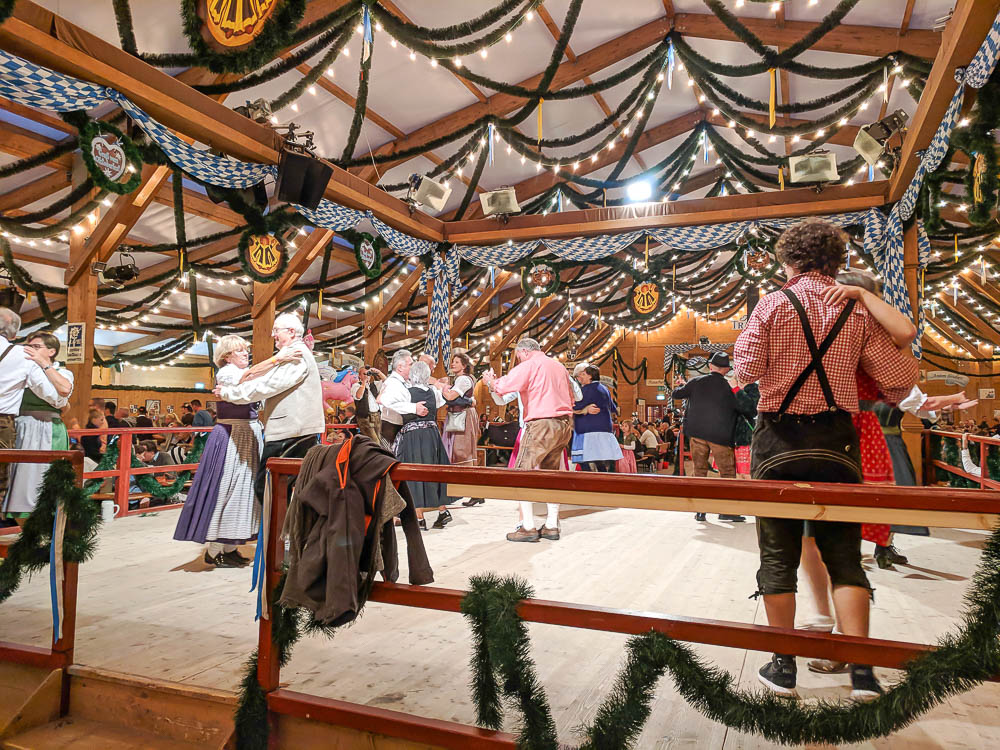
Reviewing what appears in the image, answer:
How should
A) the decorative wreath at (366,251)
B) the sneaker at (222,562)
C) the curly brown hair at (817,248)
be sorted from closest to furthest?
the curly brown hair at (817,248), the sneaker at (222,562), the decorative wreath at (366,251)

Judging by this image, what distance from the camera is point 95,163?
378 centimetres

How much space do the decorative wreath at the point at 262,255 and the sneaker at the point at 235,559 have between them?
2817mm

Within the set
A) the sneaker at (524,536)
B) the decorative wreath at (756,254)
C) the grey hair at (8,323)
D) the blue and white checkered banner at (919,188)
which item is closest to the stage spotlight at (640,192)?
the decorative wreath at (756,254)

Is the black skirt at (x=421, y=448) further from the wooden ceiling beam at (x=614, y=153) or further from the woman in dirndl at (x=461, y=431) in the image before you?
the wooden ceiling beam at (x=614, y=153)

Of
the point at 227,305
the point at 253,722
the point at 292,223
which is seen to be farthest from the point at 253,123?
the point at 227,305

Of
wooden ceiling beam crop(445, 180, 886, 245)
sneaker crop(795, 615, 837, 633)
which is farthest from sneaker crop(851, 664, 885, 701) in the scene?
wooden ceiling beam crop(445, 180, 886, 245)

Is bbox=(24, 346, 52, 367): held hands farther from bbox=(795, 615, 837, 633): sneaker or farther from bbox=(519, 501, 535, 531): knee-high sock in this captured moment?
bbox=(795, 615, 837, 633): sneaker

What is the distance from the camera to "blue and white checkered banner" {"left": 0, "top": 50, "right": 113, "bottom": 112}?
3281 mm

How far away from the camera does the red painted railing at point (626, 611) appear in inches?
50.4

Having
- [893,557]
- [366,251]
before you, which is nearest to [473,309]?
[366,251]

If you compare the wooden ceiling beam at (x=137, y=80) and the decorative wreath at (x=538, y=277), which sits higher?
the wooden ceiling beam at (x=137, y=80)

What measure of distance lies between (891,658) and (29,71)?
4633mm

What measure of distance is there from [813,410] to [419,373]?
3.43 meters

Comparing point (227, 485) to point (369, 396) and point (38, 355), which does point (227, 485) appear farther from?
point (369, 396)
